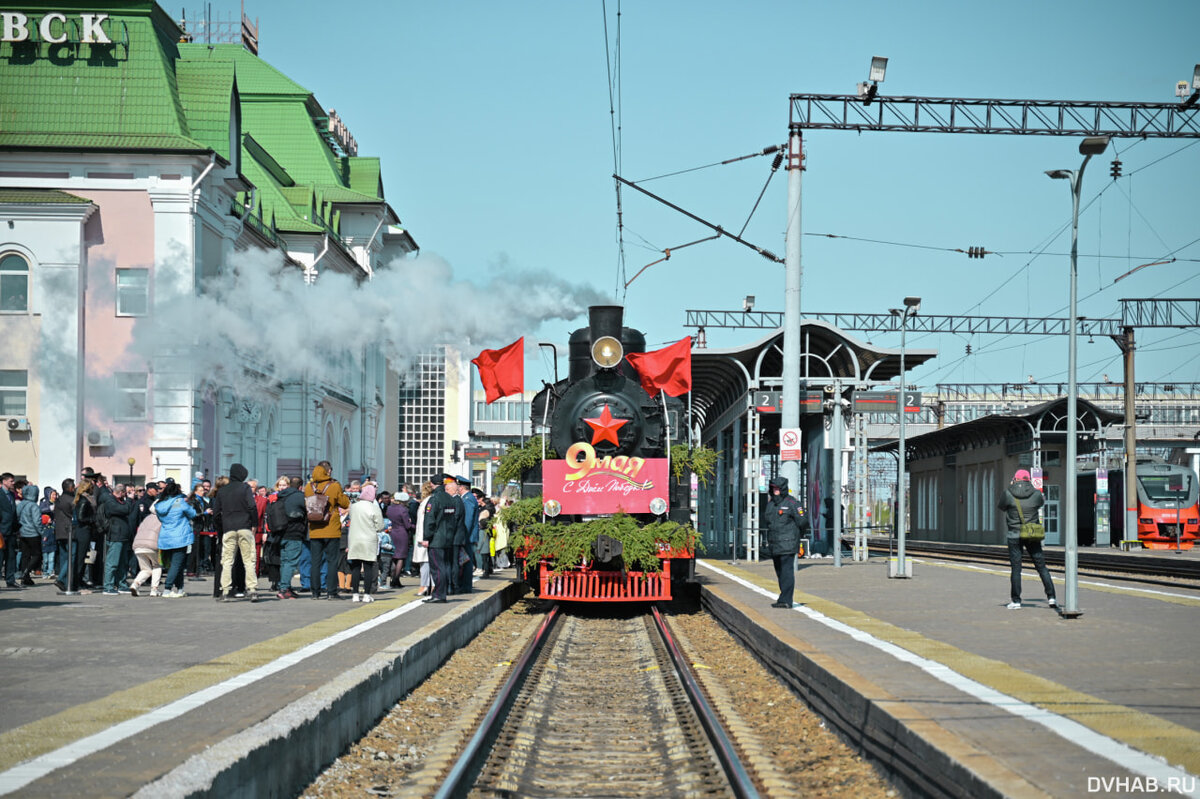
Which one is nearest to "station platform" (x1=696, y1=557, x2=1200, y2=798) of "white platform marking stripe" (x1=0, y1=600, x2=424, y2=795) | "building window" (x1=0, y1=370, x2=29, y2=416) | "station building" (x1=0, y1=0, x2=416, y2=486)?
"white platform marking stripe" (x1=0, y1=600, x2=424, y2=795)

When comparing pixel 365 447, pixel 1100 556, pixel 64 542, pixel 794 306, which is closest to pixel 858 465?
pixel 794 306

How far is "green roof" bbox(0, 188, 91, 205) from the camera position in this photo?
1379 inches

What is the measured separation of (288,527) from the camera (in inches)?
739

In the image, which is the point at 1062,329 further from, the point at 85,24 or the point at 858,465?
the point at 85,24

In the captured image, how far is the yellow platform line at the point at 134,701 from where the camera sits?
7156 mm

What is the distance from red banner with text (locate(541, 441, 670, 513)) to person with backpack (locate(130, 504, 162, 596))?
18.3 feet

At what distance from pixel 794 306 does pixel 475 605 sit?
1140 cm

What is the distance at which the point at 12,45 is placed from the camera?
3719cm

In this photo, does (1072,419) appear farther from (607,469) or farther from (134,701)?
(134,701)

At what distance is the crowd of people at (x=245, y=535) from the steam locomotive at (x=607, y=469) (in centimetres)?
155

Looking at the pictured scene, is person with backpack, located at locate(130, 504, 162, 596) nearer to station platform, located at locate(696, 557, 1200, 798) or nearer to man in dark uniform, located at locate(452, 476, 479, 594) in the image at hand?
man in dark uniform, located at locate(452, 476, 479, 594)

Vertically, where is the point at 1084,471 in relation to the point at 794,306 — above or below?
below

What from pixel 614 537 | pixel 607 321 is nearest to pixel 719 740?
pixel 614 537

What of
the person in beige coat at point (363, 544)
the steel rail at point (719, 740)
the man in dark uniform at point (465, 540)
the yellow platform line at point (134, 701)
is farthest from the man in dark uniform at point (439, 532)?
the steel rail at point (719, 740)
